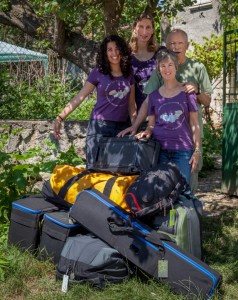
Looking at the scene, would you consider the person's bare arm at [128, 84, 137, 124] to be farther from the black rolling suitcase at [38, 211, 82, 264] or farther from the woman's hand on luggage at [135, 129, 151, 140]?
the black rolling suitcase at [38, 211, 82, 264]

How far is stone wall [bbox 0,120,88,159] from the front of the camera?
644 centimetres

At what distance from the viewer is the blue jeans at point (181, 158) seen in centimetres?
423

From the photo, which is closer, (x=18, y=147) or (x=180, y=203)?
(x=180, y=203)

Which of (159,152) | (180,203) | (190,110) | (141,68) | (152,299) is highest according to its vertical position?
(141,68)

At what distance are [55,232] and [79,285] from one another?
51cm

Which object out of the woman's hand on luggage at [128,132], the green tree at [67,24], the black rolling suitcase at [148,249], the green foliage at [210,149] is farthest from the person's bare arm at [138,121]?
the green foliage at [210,149]

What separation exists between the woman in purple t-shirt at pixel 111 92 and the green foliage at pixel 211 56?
7.73 m

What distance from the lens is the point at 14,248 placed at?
4.36 m

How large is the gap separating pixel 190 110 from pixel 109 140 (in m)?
0.65

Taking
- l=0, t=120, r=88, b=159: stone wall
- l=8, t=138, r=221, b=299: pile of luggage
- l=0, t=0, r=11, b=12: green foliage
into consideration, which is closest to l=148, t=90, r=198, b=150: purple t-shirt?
l=8, t=138, r=221, b=299: pile of luggage

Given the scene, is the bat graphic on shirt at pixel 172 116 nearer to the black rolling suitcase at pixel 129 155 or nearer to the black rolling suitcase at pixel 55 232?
the black rolling suitcase at pixel 129 155

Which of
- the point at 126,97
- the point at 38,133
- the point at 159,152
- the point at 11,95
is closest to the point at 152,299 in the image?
the point at 159,152

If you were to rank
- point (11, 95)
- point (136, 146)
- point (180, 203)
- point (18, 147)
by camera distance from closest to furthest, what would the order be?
point (180, 203)
point (136, 146)
point (18, 147)
point (11, 95)

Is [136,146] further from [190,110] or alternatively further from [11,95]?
[11,95]
